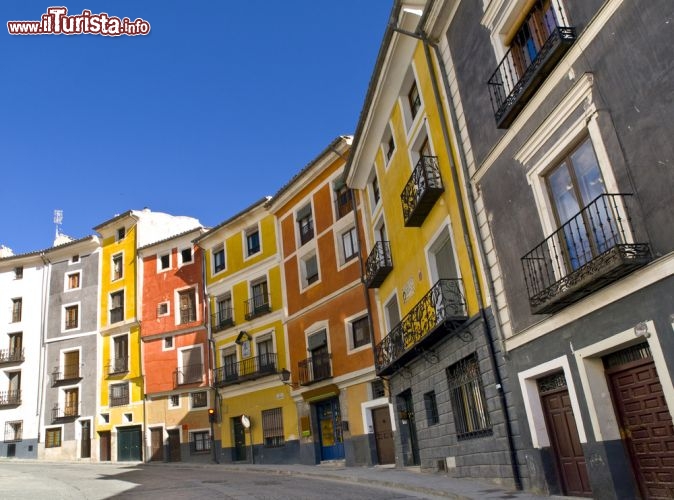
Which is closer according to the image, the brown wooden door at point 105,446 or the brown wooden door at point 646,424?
the brown wooden door at point 646,424

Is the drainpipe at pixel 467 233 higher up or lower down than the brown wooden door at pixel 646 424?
higher up

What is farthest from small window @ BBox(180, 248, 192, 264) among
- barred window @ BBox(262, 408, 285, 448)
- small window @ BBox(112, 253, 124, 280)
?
barred window @ BBox(262, 408, 285, 448)

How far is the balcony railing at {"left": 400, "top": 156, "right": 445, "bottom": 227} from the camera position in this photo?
13875 millimetres

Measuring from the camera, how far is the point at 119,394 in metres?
34.5

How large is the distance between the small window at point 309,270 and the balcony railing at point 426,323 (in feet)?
23.9

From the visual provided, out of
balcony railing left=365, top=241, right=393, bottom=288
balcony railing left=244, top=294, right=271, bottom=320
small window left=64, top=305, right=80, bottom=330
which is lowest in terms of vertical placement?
balcony railing left=365, top=241, right=393, bottom=288

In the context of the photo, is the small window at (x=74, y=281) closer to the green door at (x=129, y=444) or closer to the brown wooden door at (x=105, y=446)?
the brown wooden door at (x=105, y=446)

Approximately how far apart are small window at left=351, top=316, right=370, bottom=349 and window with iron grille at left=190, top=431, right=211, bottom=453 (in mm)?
12388

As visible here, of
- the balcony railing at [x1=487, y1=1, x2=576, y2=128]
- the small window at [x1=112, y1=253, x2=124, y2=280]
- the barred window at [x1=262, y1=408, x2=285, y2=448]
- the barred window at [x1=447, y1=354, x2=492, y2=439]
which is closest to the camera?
the balcony railing at [x1=487, y1=1, x2=576, y2=128]

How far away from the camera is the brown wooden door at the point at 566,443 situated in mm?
9766

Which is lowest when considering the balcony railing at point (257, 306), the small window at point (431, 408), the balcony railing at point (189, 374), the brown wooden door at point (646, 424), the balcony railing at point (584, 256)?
the brown wooden door at point (646, 424)

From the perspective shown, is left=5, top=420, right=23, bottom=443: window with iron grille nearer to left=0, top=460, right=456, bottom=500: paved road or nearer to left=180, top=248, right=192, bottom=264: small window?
left=180, top=248, right=192, bottom=264: small window

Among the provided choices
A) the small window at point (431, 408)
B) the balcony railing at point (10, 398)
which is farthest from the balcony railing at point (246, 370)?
the balcony railing at point (10, 398)

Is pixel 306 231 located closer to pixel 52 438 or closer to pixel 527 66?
pixel 527 66
